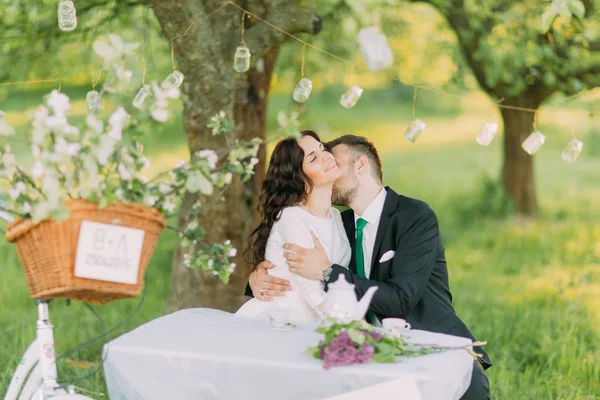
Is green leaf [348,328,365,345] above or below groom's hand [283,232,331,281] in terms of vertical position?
below

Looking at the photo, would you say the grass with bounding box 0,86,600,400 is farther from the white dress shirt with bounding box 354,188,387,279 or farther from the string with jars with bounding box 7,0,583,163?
the white dress shirt with bounding box 354,188,387,279

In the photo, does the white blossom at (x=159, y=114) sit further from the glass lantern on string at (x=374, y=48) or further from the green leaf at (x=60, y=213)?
the glass lantern on string at (x=374, y=48)

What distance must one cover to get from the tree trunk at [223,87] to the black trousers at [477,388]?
176cm

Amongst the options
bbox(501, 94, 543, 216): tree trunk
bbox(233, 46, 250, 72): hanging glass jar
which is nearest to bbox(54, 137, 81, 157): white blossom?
bbox(233, 46, 250, 72): hanging glass jar

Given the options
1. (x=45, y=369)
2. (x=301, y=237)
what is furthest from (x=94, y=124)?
(x=301, y=237)

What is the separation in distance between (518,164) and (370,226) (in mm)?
6668

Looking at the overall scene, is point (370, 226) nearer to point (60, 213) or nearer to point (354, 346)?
point (354, 346)

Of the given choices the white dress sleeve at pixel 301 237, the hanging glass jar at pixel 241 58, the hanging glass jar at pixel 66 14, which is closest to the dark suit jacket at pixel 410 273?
the white dress sleeve at pixel 301 237

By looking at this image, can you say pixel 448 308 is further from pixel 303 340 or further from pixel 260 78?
pixel 260 78

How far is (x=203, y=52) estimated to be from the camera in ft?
15.5

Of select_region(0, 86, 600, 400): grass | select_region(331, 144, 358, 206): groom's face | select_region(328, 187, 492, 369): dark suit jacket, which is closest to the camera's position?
select_region(328, 187, 492, 369): dark suit jacket

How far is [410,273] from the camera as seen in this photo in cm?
362

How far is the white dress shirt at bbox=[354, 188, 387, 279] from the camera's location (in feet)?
12.7

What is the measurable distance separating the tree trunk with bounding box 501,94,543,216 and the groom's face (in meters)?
6.01
